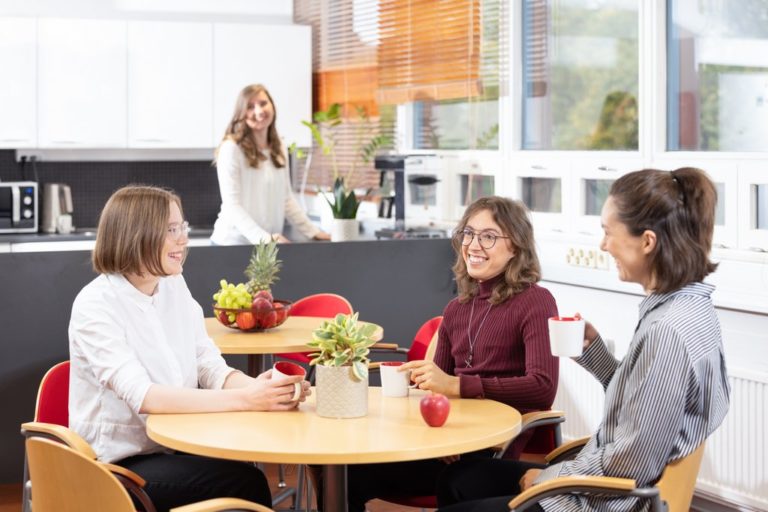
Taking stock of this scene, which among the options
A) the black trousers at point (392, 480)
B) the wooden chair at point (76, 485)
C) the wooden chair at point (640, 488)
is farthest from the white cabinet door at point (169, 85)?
the wooden chair at point (640, 488)

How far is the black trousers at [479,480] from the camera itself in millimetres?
2602

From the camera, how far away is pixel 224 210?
519 cm

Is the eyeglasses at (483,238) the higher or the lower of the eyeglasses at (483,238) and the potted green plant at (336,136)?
the lower

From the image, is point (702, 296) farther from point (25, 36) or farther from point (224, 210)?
point (25, 36)

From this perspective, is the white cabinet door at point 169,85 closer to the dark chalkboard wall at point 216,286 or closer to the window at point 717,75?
the dark chalkboard wall at point 216,286

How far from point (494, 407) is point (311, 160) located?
491cm

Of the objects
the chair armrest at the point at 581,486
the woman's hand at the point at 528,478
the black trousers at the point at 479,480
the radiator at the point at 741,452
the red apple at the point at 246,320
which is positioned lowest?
the radiator at the point at 741,452

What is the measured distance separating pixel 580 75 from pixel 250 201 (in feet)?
5.58

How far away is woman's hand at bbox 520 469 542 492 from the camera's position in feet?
8.12

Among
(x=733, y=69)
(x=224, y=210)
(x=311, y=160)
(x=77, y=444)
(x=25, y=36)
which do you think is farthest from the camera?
(x=311, y=160)

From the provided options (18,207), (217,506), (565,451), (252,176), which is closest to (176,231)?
(217,506)

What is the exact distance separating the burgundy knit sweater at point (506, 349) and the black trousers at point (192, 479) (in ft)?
1.89

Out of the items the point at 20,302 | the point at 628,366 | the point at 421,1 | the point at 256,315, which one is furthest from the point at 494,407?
the point at 421,1

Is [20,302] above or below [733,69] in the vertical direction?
below
